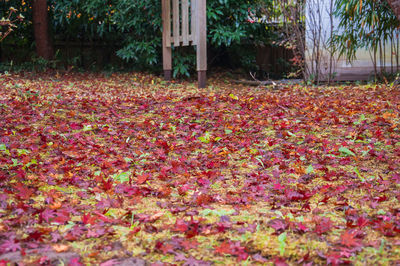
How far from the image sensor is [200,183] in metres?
2.17

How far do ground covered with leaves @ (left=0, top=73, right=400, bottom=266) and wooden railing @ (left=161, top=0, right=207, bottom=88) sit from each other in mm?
2130

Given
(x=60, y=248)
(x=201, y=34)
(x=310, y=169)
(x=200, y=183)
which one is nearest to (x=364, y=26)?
(x=201, y=34)

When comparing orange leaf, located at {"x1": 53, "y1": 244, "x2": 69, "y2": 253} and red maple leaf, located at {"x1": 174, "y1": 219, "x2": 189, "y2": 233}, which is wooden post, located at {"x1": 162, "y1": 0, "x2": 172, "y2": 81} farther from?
orange leaf, located at {"x1": 53, "y1": 244, "x2": 69, "y2": 253}

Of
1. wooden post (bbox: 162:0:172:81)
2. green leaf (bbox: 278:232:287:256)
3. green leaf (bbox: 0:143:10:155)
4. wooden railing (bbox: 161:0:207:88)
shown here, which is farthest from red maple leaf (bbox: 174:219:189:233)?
wooden post (bbox: 162:0:172:81)

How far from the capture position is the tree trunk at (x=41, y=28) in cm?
845

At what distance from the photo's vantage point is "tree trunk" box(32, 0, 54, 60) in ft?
27.7

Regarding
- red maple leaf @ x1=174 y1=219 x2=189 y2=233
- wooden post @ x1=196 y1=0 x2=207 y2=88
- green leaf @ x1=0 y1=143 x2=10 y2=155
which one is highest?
wooden post @ x1=196 y1=0 x2=207 y2=88

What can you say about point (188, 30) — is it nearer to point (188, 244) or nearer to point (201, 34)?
point (201, 34)

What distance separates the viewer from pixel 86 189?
6.82 ft

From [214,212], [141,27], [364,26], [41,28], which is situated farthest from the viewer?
[41,28]

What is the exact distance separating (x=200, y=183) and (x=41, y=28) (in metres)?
7.57

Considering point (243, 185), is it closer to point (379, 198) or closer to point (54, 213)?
point (379, 198)

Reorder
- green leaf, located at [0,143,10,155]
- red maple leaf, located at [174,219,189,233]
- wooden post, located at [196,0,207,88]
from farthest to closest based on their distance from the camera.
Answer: wooden post, located at [196,0,207,88]
green leaf, located at [0,143,10,155]
red maple leaf, located at [174,219,189,233]

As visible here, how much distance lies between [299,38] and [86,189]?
18.9 feet
